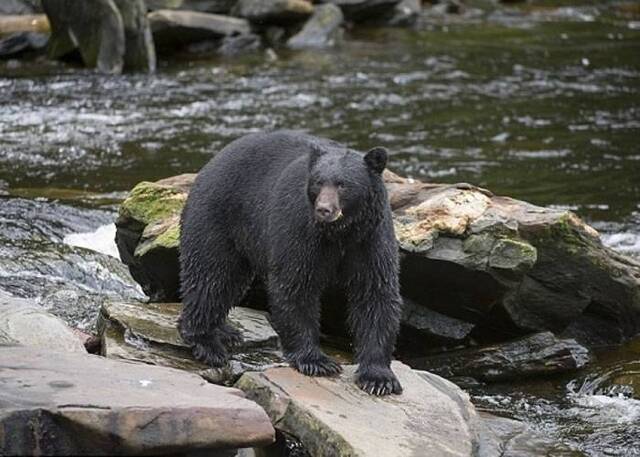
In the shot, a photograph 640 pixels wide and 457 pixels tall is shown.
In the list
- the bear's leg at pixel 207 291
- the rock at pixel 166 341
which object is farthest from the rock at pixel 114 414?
the bear's leg at pixel 207 291

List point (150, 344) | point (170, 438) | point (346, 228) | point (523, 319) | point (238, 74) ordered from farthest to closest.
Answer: point (238, 74) < point (523, 319) < point (150, 344) < point (346, 228) < point (170, 438)

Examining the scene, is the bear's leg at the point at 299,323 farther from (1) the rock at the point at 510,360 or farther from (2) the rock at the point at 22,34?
(2) the rock at the point at 22,34

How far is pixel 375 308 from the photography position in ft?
21.6

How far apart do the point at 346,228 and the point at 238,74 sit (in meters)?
13.0

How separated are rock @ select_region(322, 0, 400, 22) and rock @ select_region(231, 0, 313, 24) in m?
1.65

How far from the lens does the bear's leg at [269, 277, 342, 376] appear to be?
655 centimetres

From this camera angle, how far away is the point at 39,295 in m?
8.92

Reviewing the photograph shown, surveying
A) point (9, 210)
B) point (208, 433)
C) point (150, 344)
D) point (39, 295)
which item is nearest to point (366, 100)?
point (9, 210)

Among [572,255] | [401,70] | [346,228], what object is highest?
[346,228]

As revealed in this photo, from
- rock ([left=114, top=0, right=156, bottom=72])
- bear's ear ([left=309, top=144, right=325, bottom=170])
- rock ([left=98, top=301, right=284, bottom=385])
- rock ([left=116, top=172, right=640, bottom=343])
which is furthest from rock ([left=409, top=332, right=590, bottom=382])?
rock ([left=114, top=0, right=156, bottom=72])

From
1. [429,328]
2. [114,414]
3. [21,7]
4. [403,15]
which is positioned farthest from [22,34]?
[114,414]

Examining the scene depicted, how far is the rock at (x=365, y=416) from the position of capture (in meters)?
5.87

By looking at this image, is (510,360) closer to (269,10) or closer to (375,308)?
(375,308)

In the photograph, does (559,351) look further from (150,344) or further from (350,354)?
(150,344)
